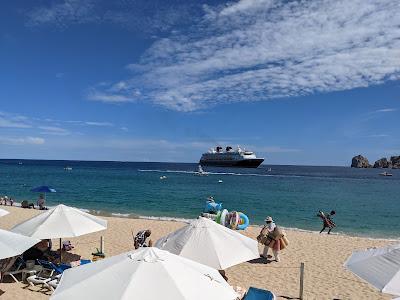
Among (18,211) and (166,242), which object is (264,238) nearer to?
(166,242)

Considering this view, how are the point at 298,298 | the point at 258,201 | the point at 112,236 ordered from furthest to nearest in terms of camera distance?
the point at 258,201 → the point at 112,236 → the point at 298,298

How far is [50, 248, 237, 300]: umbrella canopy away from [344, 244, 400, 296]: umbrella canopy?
2314 mm

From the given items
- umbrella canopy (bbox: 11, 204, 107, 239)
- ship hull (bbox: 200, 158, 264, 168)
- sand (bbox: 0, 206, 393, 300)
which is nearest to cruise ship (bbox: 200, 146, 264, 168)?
ship hull (bbox: 200, 158, 264, 168)

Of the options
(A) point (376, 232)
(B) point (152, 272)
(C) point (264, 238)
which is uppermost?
(B) point (152, 272)

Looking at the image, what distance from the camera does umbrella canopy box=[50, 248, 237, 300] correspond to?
14.3ft

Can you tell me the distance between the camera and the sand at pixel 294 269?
9.16 meters

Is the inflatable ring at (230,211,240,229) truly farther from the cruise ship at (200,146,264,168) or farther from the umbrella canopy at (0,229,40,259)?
the cruise ship at (200,146,264,168)

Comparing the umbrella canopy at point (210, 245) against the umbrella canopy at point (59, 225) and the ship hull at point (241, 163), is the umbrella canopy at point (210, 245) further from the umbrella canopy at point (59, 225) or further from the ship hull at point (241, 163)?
the ship hull at point (241, 163)

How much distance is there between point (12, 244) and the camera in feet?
24.5

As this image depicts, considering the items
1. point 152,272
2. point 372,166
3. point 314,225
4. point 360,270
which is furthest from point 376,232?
point 372,166

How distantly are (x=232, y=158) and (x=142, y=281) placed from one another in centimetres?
10968

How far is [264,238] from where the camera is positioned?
39.3 ft

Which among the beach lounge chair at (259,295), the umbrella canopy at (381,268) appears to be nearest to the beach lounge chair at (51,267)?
the beach lounge chair at (259,295)

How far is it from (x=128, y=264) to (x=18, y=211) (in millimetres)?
20352
